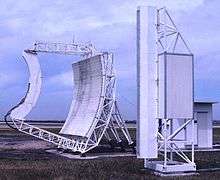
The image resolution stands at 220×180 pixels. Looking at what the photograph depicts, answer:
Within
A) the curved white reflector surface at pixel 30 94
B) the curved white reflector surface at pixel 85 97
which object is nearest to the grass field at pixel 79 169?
the curved white reflector surface at pixel 30 94

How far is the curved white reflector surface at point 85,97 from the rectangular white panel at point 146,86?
32.2 feet

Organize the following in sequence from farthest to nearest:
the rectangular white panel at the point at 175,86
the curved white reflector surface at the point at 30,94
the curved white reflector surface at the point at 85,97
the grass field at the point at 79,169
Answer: the curved white reflector surface at the point at 30,94 → the curved white reflector surface at the point at 85,97 → the rectangular white panel at the point at 175,86 → the grass field at the point at 79,169

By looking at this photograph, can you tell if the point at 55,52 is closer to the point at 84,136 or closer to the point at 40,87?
the point at 40,87

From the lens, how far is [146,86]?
24469 mm

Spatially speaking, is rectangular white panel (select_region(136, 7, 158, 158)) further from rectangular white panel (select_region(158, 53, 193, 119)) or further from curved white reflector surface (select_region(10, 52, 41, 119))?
curved white reflector surface (select_region(10, 52, 41, 119))

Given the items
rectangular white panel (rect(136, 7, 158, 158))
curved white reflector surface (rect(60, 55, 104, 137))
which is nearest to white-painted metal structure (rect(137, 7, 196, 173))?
rectangular white panel (rect(136, 7, 158, 158))

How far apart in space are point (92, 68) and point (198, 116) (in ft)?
39.2

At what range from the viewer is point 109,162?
29.1 meters

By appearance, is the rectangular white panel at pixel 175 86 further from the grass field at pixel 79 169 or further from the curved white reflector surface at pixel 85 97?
the curved white reflector surface at pixel 85 97

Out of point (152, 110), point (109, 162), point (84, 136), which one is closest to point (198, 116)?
point (84, 136)

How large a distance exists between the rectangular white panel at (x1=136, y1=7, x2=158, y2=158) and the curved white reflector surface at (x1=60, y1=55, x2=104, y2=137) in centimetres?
982

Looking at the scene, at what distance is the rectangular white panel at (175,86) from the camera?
24.2 metres

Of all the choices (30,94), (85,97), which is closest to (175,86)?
(30,94)

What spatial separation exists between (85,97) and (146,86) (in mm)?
13512
